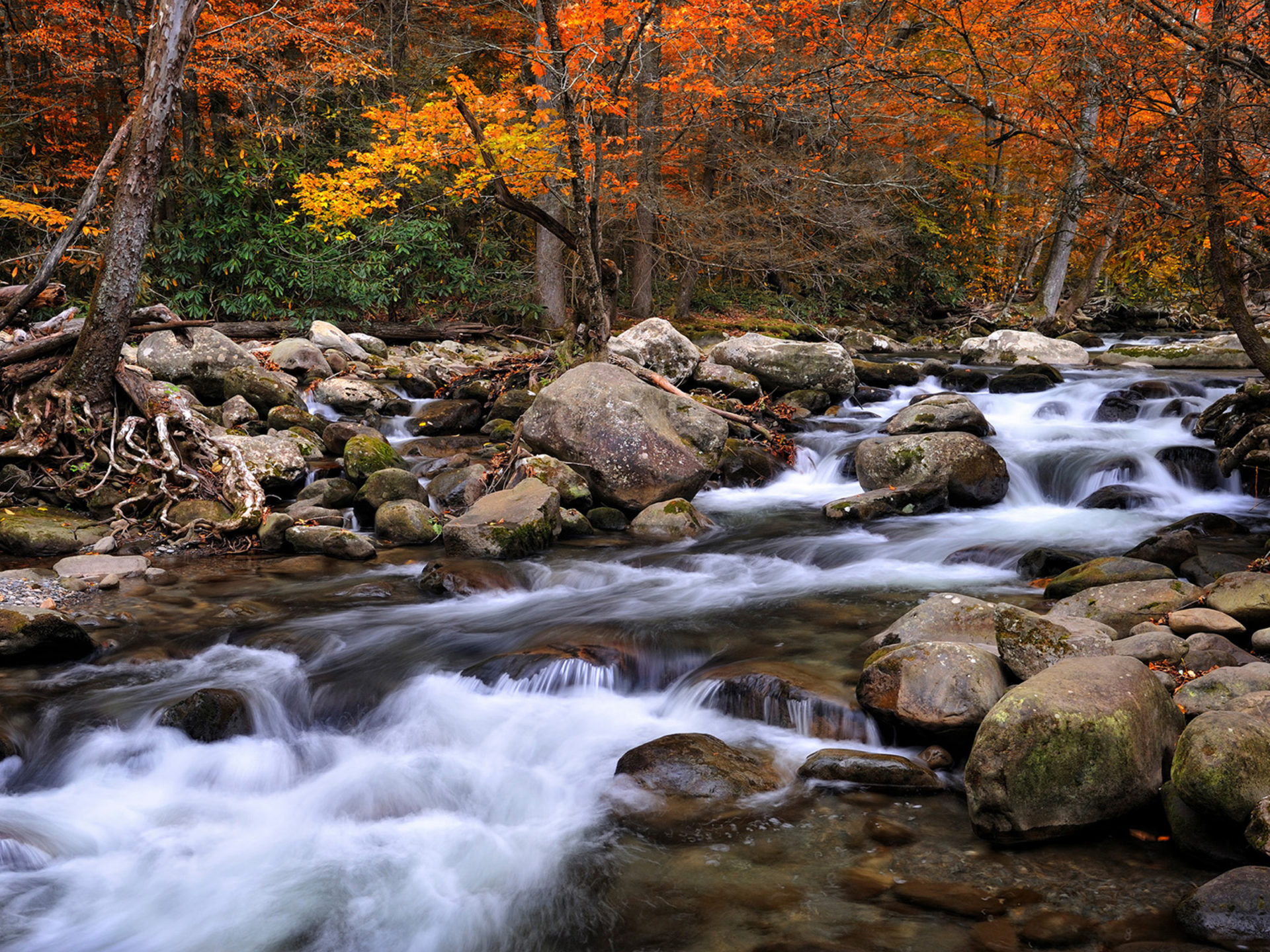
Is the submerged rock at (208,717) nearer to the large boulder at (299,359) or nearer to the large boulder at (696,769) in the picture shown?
the large boulder at (696,769)

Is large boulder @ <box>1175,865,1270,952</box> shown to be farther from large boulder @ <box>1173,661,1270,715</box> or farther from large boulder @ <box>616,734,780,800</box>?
large boulder @ <box>616,734,780,800</box>

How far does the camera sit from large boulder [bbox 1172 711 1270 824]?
3203mm

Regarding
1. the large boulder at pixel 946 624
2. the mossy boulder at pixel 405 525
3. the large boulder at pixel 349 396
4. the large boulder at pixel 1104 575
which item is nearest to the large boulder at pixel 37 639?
the mossy boulder at pixel 405 525

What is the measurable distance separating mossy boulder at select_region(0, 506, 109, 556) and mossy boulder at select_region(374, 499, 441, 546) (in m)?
2.43

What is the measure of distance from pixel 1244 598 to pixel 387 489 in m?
→ 7.15

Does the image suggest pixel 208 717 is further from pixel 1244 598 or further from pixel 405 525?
pixel 1244 598

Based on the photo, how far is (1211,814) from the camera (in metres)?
3.31

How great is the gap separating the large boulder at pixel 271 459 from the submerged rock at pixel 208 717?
4232 millimetres

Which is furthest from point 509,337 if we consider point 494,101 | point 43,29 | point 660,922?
point 660,922

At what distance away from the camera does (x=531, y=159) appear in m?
13.0

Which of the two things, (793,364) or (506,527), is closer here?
(506,527)

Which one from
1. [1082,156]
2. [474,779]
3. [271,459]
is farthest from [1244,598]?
[271,459]

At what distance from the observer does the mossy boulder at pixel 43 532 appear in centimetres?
749

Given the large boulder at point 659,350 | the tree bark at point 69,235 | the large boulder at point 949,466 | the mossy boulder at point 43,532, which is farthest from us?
the large boulder at point 659,350
